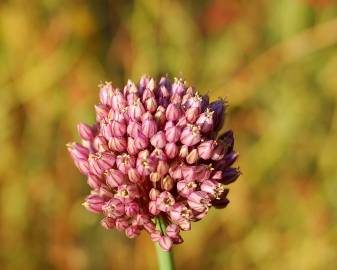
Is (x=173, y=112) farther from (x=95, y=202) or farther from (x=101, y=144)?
(x=95, y=202)

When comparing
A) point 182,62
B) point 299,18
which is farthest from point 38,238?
point 299,18

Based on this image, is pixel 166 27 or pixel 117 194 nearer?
pixel 117 194

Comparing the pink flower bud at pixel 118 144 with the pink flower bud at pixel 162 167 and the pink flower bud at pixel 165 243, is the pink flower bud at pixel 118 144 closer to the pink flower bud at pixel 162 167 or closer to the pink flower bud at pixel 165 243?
the pink flower bud at pixel 162 167

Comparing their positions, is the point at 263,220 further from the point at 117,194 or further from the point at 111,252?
the point at 117,194

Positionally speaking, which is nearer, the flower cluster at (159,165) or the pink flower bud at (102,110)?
the flower cluster at (159,165)

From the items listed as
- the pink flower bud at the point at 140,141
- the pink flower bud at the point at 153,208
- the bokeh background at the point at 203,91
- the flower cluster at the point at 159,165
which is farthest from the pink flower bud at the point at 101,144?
the bokeh background at the point at 203,91

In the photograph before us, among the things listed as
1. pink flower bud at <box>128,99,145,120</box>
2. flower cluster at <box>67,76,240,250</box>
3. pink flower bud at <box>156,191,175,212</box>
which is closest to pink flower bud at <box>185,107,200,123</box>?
flower cluster at <box>67,76,240,250</box>

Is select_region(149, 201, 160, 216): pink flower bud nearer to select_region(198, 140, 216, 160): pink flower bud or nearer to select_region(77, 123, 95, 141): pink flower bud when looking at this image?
select_region(198, 140, 216, 160): pink flower bud
